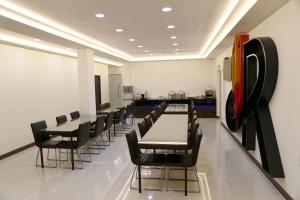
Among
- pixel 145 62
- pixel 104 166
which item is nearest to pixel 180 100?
pixel 145 62

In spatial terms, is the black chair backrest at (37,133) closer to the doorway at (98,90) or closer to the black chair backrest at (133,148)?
the black chair backrest at (133,148)

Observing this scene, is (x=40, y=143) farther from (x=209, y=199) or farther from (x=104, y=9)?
(x=209, y=199)

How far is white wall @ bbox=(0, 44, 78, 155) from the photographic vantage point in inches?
215

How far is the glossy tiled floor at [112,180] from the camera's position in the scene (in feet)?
10.7

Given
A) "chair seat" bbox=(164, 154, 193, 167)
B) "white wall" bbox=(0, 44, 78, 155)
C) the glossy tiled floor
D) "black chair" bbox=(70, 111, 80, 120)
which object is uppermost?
"white wall" bbox=(0, 44, 78, 155)

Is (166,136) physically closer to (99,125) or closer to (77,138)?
(77,138)

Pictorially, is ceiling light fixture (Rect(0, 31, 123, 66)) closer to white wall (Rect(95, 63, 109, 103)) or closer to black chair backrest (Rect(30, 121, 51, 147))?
black chair backrest (Rect(30, 121, 51, 147))

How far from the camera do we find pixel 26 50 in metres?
6.20

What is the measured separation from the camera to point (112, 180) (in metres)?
3.79

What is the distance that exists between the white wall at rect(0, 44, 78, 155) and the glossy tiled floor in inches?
32.8

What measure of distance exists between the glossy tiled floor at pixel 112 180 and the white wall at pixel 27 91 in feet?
2.73

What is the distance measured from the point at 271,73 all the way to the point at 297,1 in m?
1.02

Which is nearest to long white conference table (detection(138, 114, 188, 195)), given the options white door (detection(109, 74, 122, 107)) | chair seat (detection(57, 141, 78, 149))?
chair seat (detection(57, 141, 78, 149))

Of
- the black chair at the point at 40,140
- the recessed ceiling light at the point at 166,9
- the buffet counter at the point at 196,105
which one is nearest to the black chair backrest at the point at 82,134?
the black chair at the point at 40,140
